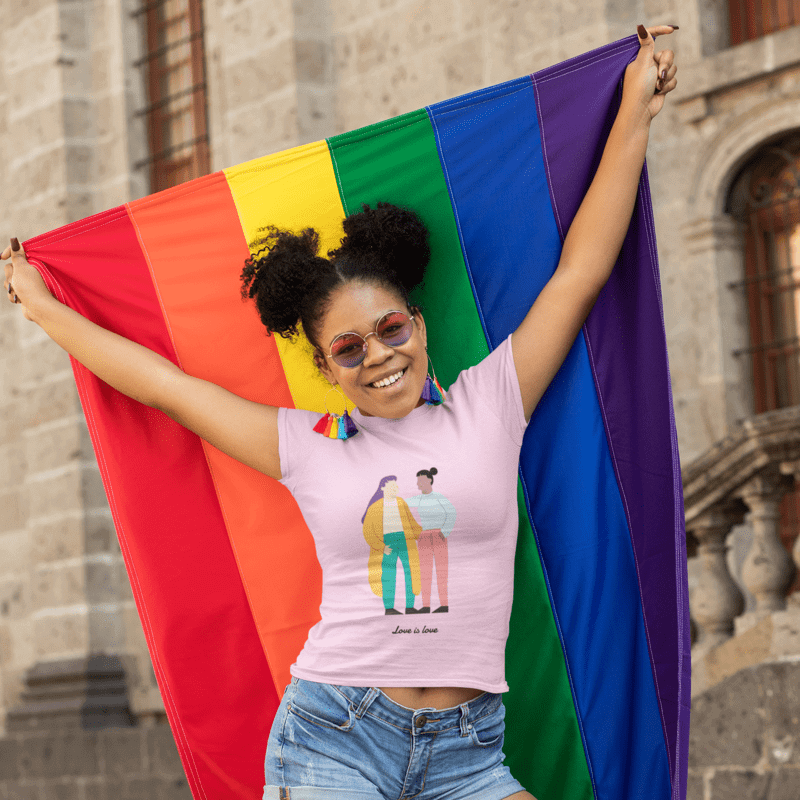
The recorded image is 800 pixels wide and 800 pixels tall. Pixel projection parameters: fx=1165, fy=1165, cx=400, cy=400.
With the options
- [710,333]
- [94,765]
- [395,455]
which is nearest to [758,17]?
[710,333]

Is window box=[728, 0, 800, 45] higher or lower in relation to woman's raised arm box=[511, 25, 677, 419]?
higher

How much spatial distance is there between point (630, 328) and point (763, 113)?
381cm

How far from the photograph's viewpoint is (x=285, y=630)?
10.3 ft

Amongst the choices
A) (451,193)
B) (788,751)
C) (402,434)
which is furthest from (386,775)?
(788,751)

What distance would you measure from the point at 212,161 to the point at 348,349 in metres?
6.87

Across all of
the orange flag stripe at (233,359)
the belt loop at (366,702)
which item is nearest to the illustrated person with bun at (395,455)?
the belt loop at (366,702)

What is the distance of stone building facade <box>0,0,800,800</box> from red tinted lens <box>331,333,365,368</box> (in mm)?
2708

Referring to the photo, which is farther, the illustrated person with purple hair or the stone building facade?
the stone building facade

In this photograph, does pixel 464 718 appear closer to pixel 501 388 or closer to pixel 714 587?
pixel 501 388

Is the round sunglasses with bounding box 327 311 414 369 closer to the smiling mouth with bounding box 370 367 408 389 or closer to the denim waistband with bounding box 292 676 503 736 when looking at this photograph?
the smiling mouth with bounding box 370 367 408 389

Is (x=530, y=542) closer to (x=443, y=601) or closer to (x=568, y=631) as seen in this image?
(x=568, y=631)

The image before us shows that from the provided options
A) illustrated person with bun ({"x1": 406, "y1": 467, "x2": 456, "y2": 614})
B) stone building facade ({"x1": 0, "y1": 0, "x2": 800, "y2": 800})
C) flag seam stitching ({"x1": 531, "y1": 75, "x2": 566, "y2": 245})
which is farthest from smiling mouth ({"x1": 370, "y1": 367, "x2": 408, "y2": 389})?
stone building facade ({"x1": 0, "y1": 0, "x2": 800, "y2": 800})

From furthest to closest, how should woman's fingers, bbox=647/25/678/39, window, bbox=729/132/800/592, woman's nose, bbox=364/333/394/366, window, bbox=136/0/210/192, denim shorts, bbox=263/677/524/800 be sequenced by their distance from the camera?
window, bbox=136/0/210/192 < window, bbox=729/132/800/592 < woman's fingers, bbox=647/25/678/39 < woman's nose, bbox=364/333/394/366 < denim shorts, bbox=263/677/524/800

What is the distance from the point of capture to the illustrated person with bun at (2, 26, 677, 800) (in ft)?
7.47
